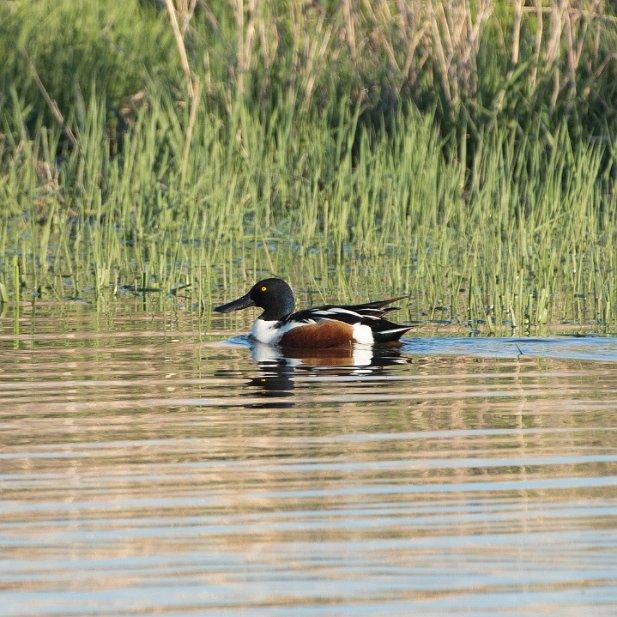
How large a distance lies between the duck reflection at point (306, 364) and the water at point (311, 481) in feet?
0.10

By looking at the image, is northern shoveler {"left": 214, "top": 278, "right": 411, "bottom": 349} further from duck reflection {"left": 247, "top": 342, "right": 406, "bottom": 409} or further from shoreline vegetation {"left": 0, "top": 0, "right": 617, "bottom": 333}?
shoreline vegetation {"left": 0, "top": 0, "right": 617, "bottom": 333}

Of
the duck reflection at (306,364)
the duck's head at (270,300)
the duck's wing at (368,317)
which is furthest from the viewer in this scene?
the duck's head at (270,300)

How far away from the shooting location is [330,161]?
12.1 m

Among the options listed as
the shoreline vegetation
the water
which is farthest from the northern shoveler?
the shoreline vegetation

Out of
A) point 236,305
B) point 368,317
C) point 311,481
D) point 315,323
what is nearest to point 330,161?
point 236,305

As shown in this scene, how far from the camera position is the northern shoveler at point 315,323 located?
789 centimetres

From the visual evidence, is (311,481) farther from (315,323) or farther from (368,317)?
(315,323)

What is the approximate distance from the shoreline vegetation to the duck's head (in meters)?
0.25

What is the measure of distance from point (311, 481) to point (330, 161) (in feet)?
24.7

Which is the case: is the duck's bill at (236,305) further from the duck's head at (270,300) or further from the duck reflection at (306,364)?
the duck reflection at (306,364)

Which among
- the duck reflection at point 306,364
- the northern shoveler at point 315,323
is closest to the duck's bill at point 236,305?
the northern shoveler at point 315,323

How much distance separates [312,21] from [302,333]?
570cm

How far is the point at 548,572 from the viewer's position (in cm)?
376

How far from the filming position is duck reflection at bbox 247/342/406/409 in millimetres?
6750
